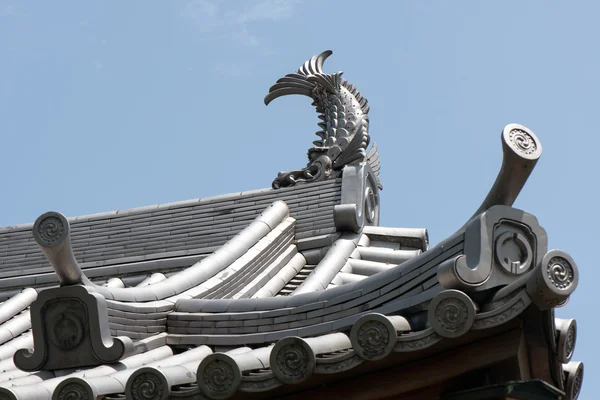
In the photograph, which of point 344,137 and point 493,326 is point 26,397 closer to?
point 493,326

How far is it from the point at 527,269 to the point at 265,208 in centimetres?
575

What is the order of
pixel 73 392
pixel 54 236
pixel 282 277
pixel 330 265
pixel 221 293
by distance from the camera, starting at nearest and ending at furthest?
pixel 73 392 → pixel 54 236 → pixel 221 293 → pixel 330 265 → pixel 282 277

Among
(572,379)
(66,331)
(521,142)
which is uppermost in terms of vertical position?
(521,142)

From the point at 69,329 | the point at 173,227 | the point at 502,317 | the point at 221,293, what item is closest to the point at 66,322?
the point at 69,329

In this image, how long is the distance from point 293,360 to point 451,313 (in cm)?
107

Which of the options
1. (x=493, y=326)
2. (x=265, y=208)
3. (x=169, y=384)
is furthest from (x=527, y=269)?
(x=265, y=208)

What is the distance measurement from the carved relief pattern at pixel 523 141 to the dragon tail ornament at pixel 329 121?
5635 mm

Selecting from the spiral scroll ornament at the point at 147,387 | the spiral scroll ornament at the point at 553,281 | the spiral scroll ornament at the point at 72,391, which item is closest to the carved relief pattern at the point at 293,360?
the spiral scroll ornament at the point at 147,387

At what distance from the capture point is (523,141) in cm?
901

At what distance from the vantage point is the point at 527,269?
28.5 feet

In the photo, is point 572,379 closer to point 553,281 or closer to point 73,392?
point 553,281

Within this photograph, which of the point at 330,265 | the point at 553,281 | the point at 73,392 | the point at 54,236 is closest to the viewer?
the point at 553,281

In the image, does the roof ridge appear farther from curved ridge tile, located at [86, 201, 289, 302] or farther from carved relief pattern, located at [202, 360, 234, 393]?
carved relief pattern, located at [202, 360, 234, 393]

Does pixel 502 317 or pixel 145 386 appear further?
pixel 145 386
